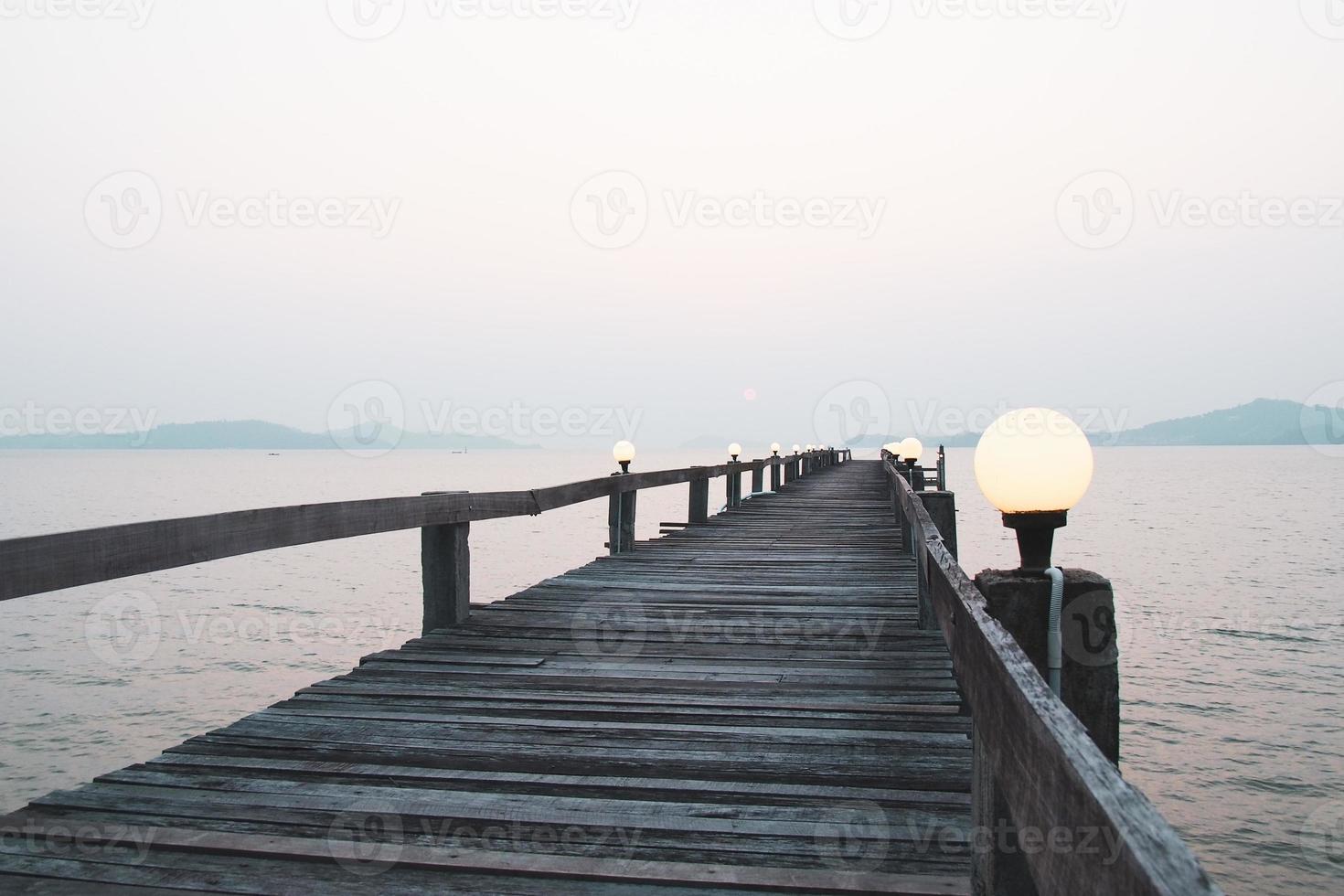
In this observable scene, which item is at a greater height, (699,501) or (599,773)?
(699,501)

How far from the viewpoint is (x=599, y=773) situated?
337 centimetres

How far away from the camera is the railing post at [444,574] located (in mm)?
5781

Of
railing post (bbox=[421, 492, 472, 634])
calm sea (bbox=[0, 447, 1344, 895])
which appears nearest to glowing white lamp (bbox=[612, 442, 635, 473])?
railing post (bbox=[421, 492, 472, 634])

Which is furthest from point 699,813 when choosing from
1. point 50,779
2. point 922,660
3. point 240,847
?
point 50,779

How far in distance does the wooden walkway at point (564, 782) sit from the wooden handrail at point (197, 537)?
77 centimetres

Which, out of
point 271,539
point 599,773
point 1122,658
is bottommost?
point 1122,658

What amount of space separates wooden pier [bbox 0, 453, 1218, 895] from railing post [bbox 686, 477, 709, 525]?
25.1 feet

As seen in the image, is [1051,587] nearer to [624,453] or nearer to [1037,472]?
[1037,472]

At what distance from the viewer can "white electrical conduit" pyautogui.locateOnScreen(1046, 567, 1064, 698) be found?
2139mm

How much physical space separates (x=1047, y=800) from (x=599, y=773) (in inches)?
90.4

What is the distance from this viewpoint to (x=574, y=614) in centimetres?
654

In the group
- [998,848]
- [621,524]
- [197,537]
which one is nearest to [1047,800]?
[998,848]

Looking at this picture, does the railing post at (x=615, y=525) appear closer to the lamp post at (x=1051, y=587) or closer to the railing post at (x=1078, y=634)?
the lamp post at (x=1051, y=587)

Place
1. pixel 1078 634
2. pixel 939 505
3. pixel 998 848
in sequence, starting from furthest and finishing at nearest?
1. pixel 939 505
2. pixel 1078 634
3. pixel 998 848
